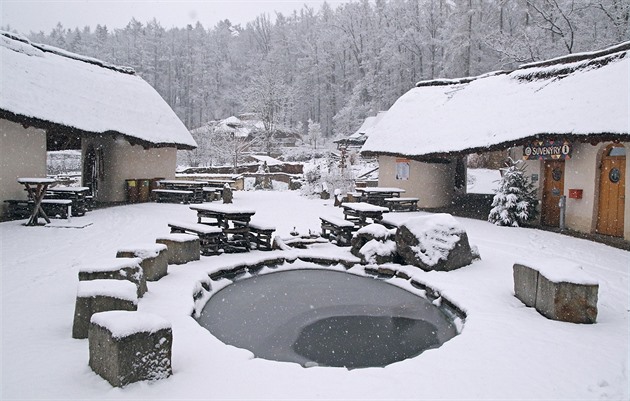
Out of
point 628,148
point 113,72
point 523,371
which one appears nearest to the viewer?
point 523,371

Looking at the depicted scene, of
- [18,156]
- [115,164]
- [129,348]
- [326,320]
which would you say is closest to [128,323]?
[129,348]

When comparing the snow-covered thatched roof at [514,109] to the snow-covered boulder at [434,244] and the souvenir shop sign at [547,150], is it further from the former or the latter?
the snow-covered boulder at [434,244]

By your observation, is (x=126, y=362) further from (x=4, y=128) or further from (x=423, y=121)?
(x=423, y=121)

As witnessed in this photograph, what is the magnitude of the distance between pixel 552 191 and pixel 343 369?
39.6 feet

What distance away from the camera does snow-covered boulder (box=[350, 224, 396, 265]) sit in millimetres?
9008

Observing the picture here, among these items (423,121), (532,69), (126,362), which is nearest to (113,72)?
(423,121)

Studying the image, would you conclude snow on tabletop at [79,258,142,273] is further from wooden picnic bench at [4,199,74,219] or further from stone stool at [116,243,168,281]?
wooden picnic bench at [4,199,74,219]

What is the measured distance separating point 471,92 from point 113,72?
17876mm

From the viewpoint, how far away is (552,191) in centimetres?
1348

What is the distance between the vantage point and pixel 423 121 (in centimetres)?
1861

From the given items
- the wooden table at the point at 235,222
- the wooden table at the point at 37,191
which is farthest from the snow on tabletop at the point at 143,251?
the wooden table at the point at 37,191

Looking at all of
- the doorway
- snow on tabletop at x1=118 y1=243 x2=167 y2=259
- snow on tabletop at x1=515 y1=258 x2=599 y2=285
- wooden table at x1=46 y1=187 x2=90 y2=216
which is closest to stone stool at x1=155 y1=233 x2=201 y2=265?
snow on tabletop at x1=118 y1=243 x2=167 y2=259

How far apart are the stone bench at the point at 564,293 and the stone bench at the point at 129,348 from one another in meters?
5.00

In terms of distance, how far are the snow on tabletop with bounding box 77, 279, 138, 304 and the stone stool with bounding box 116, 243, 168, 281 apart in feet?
6.25
